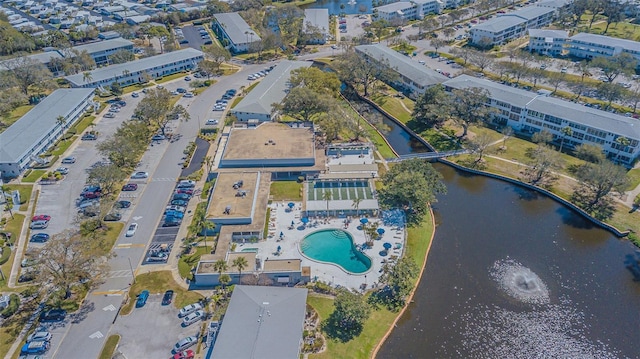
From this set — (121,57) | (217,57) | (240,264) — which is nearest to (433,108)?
(240,264)

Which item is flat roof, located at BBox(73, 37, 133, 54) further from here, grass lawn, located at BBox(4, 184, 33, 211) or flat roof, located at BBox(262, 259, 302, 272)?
flat roof, located at BBox(262, 259, 302, 272)

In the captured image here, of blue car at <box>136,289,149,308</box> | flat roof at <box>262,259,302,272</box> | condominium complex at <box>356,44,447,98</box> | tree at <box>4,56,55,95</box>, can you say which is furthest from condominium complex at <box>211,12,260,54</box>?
blue car at <box>136,289,149,308</box>

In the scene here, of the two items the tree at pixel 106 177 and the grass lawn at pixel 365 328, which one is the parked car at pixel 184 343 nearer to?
the grass lawn at pixel 365 328

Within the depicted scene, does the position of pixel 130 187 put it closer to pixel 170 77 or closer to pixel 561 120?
pixel 170 77

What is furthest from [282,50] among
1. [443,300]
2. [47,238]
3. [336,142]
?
[443,300]

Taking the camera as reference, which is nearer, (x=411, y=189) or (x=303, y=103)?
(x=411, y=189)

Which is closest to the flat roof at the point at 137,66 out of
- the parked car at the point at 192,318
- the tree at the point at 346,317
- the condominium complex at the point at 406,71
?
the condominium complex at the point at 406,71
